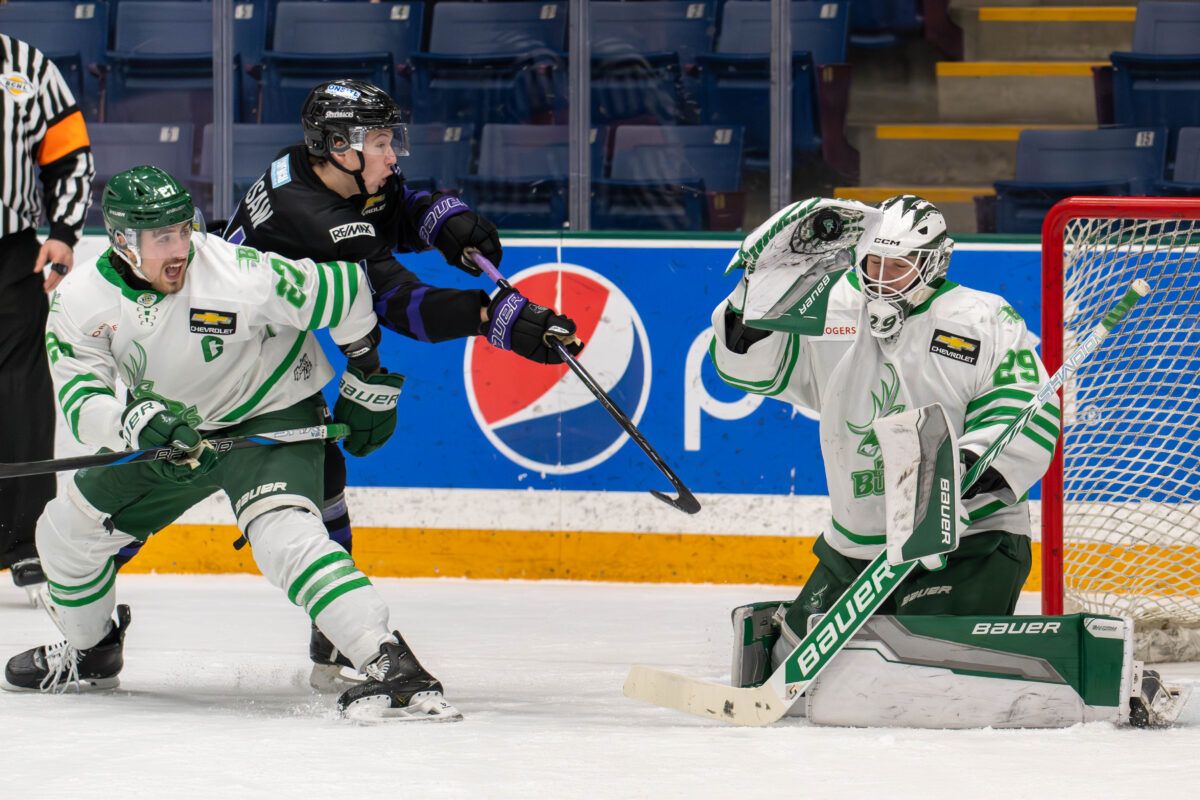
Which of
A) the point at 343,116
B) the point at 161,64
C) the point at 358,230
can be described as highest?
the point at 161,64

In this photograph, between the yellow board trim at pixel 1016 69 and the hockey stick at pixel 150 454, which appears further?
the yellow board trim at pixel 1016 69

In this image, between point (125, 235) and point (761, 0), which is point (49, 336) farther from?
point (761, 0)

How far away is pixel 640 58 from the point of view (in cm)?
492

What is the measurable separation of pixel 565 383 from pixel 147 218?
1819mm

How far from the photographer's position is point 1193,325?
3906mm

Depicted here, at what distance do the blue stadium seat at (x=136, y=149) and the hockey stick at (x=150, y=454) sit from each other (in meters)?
2.09

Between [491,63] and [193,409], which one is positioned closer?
[193,409]

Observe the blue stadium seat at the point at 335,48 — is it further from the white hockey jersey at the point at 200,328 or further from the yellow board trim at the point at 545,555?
the white hockey jersey at the point at 200,328

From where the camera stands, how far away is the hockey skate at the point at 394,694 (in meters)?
2.92

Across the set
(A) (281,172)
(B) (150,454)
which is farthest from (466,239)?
(B) (150,454)

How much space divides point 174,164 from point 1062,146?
97.8 inches

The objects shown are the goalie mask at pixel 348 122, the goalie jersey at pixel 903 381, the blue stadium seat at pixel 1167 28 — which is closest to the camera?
the goalie jersey at pixel 903 381

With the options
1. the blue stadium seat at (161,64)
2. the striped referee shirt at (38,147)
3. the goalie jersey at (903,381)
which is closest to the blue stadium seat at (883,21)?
the blue stadium seat at (161,64)

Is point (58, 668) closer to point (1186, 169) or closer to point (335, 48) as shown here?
point (335, 48)
